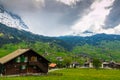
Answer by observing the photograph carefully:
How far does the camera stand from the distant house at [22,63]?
94000 millimetres

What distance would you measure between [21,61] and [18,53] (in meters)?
3.16

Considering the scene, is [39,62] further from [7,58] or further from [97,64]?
[97,64]

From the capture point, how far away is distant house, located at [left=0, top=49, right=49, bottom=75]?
308 feet

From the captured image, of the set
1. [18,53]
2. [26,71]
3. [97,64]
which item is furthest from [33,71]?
[97,64]

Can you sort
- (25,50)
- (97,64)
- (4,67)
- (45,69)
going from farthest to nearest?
(97,64)
(45,69)
(25,50)
(4,67)

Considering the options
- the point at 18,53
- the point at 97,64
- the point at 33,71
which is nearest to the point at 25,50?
the point at 18,53

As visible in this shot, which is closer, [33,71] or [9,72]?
[9,72]

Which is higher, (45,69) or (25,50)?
(25,50)

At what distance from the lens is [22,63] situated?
9938 cm

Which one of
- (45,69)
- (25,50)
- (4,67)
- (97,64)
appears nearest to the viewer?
(4,67)

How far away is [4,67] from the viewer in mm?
93188

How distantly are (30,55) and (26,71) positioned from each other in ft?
20.3

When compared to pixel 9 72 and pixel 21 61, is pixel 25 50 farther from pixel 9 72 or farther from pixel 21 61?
pixel 9 72

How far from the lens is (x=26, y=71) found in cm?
10081
